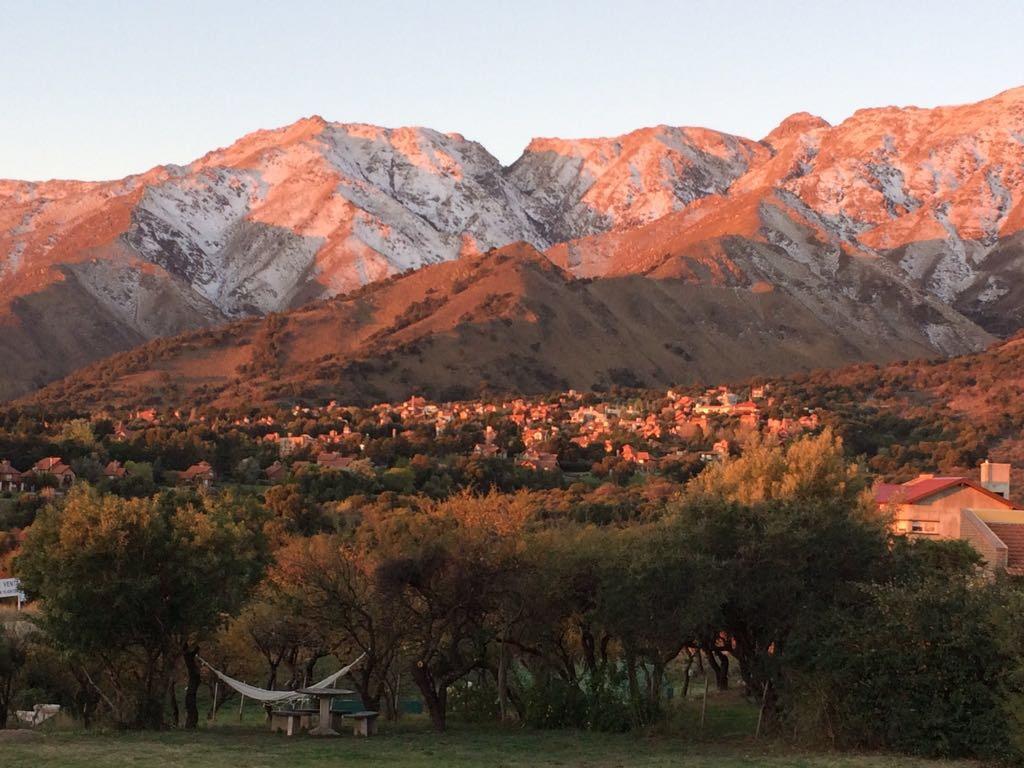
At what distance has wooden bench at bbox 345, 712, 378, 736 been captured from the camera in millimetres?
30953

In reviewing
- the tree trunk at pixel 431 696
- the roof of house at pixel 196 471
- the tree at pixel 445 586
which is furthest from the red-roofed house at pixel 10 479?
the tree trunk at pixel 431 696

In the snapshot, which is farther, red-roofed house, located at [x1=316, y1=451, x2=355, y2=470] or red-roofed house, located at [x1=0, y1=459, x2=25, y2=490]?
red-roofed house, located at [x1=316, y1=451, x2=355, y2=470]

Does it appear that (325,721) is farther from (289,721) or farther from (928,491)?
(928,491)

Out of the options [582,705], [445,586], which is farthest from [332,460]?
[445,586]

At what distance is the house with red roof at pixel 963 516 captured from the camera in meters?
44.9

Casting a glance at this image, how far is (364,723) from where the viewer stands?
3120cm

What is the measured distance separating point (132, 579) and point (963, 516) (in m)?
27.2

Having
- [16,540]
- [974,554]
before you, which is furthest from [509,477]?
[974,554]

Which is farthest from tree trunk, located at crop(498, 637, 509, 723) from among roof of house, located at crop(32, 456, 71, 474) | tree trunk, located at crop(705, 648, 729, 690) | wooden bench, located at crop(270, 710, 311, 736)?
roof of house, located at crop(32, 456, 71, 474)

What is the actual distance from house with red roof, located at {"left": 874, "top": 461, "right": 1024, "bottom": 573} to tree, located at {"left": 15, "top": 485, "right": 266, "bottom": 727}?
20.3m

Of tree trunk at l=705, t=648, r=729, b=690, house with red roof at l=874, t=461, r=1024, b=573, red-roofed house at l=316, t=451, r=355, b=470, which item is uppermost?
red-roofed house at l=316, t=451, r=355, b=470

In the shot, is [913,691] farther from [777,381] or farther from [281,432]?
[777,381]

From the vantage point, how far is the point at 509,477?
103 m

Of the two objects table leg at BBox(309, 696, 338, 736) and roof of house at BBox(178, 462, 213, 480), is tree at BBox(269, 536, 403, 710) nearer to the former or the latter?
table leg at BBox(309, 696, 338, 736)
